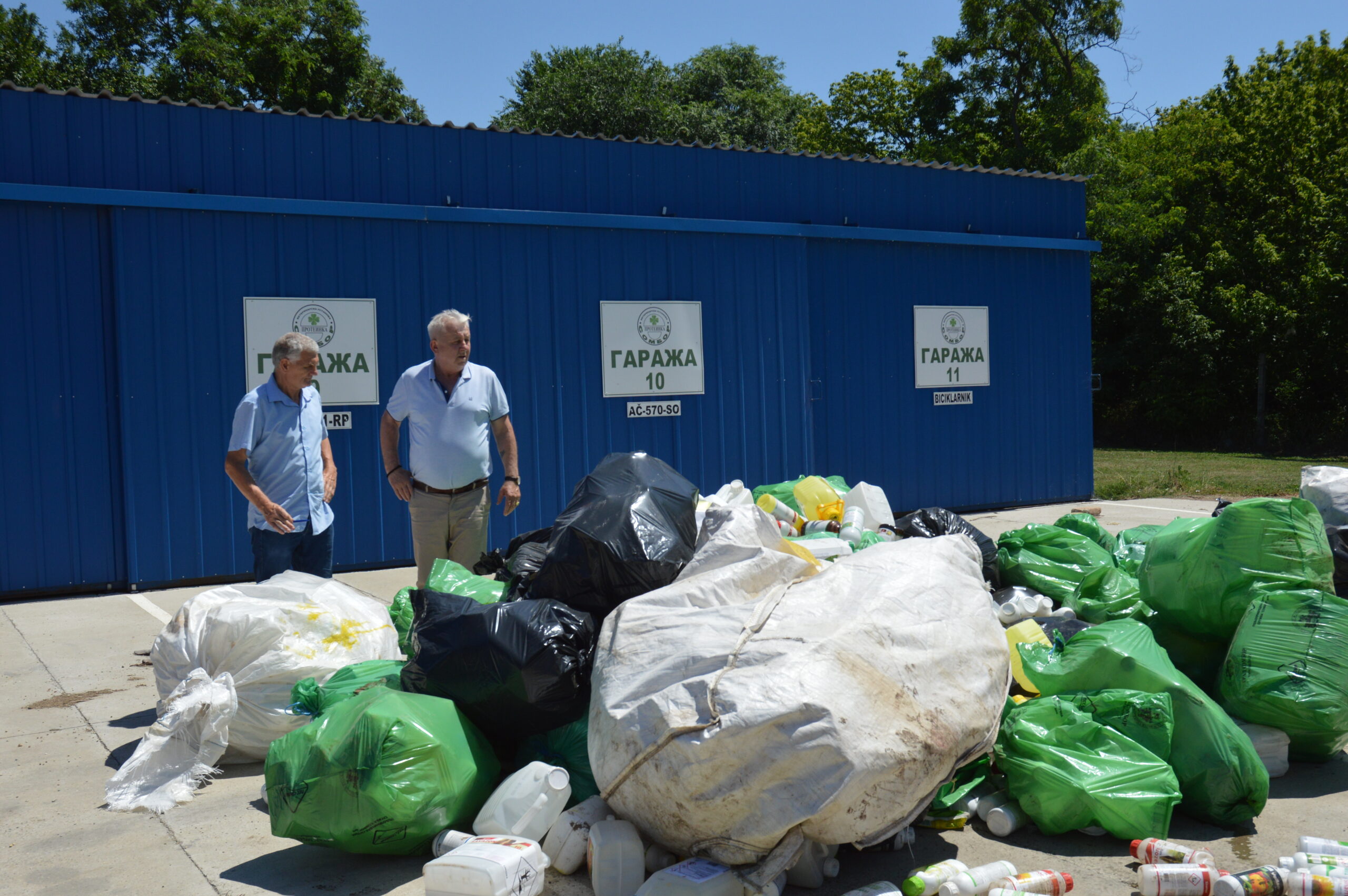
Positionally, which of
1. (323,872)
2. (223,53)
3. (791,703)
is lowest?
(323,872)

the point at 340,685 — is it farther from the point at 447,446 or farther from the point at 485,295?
the point at 485,295

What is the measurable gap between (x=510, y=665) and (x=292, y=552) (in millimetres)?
1858

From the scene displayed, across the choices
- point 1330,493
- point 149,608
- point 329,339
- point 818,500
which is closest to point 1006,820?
point 1330,493

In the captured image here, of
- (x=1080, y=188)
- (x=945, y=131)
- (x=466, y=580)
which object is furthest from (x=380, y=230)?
(x=945, y=131)

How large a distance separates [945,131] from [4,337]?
26517 millimetres

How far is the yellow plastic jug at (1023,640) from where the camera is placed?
154 inches

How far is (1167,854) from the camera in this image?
9.82ft

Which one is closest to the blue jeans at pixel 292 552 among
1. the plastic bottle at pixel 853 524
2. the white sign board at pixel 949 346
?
the plastic bottle at pixel 853 524

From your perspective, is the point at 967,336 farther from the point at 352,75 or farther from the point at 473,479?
the point at 352,75

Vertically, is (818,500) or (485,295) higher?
(485,295)

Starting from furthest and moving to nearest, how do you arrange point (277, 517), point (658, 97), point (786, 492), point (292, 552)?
point (658, 97), point (786, 492), point (292, 552), point (277, 517)

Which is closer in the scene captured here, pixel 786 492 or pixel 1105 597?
pixel 1105 597

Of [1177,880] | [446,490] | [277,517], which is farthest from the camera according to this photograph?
[446,490]

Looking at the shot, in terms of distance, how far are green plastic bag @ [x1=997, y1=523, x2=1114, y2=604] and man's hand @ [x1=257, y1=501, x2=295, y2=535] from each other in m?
3.25
